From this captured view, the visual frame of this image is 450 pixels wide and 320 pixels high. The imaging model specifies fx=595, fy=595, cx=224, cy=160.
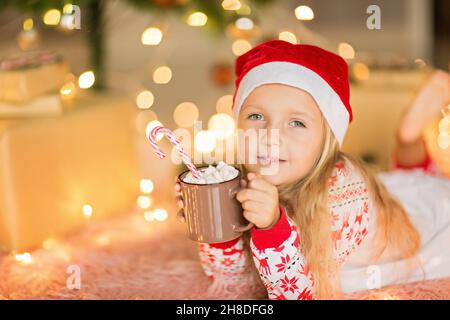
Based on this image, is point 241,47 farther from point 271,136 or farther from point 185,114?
point 271,136

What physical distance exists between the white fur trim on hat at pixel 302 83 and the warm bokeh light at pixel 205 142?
61cm

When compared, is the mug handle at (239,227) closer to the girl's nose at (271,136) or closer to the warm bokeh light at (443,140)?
the girl's nose at (271,136)

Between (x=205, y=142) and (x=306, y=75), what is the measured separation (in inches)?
28.0

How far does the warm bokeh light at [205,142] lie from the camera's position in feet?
5.19

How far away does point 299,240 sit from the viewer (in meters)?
0.92

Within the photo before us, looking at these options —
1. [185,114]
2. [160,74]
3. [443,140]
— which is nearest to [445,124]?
[443,140]

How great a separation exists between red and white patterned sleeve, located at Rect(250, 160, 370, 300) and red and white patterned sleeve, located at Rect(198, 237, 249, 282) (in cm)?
8

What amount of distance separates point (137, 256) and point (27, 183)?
28 centimetres

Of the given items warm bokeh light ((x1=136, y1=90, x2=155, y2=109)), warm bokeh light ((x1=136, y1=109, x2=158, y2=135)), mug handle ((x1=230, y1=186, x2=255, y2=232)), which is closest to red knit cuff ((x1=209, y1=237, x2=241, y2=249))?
mug handle ((x1=230, y1=186, x2=255, y2=232))

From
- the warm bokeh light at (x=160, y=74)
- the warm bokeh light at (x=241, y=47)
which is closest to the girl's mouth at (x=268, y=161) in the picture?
the warm bokeh light at (x=241, y=47)

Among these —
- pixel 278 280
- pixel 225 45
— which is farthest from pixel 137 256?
pixel 225 45

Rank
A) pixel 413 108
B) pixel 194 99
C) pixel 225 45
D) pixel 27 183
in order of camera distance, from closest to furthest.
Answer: pixel 27 183
pixel 413 108
pixel 194 99
pixel 225 45
